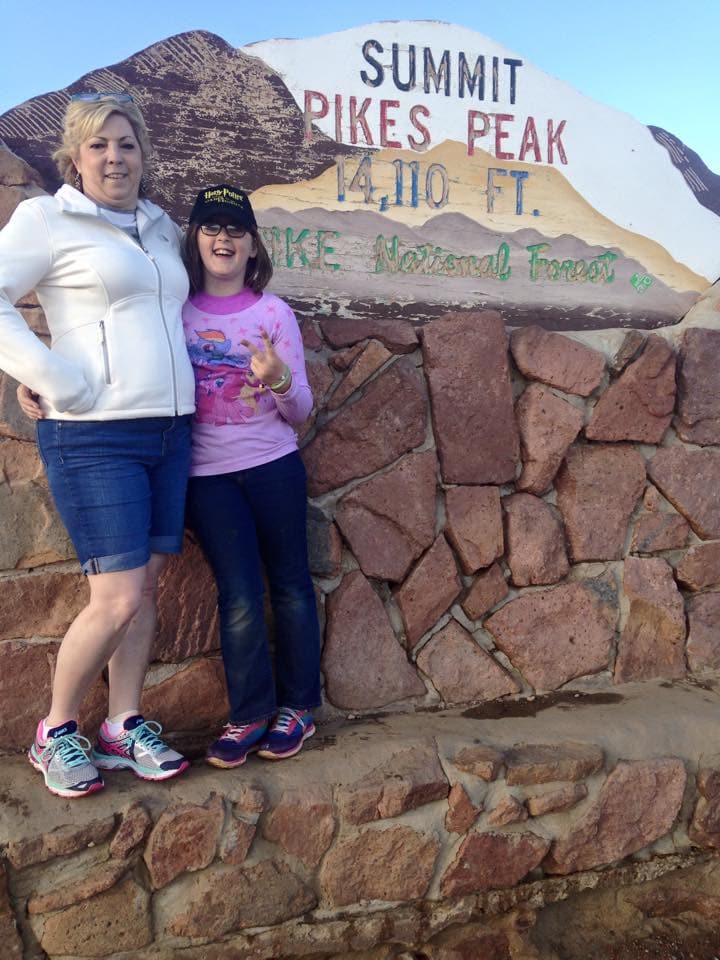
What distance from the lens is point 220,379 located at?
6.46 ft

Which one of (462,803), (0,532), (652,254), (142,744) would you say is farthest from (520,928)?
(652,254)

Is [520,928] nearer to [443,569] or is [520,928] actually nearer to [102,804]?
[443,569]

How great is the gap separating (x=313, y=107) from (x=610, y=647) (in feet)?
6.12

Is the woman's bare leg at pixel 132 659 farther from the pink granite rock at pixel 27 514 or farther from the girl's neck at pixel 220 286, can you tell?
the girl's neck at pixel 220 286

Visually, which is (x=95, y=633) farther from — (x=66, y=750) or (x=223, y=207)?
(x=223, y=207)

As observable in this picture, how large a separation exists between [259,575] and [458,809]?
0.79 m

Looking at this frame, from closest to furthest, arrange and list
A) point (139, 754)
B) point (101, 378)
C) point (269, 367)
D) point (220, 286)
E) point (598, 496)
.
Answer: point (101, 378) → point (269, 367) → point (139, 754) → point (220, 286) → point (598, 496)

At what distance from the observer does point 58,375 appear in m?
1.61

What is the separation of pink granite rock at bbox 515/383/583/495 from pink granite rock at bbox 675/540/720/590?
0.55 meters

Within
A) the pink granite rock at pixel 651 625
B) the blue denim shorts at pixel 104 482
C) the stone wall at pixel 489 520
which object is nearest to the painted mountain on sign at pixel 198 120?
the stone wall at pixel 489 520

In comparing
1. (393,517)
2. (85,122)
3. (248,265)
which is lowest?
(393,517)

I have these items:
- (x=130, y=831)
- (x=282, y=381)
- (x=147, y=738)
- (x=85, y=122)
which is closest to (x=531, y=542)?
(x=282, y=381)

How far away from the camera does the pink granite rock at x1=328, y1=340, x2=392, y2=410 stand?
7.60 ft

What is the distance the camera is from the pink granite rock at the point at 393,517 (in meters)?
2.32
